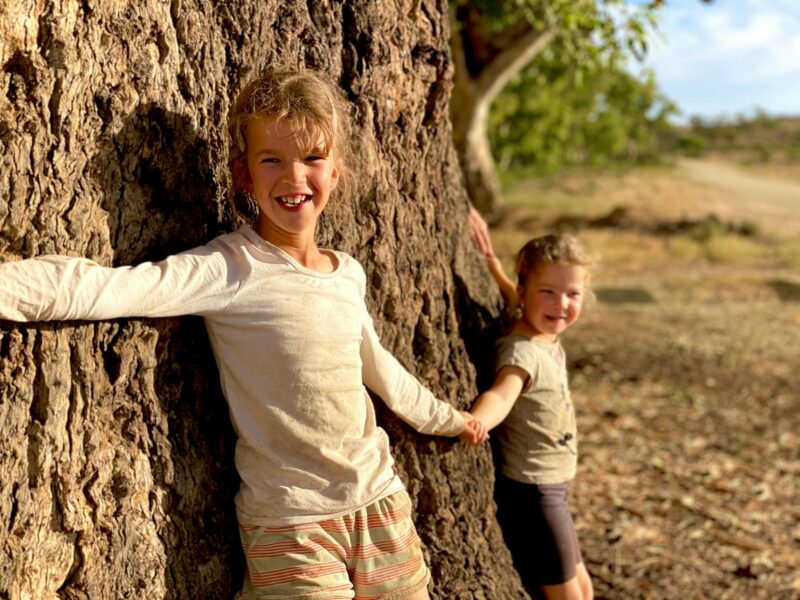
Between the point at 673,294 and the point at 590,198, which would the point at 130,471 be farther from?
the point at 590,198

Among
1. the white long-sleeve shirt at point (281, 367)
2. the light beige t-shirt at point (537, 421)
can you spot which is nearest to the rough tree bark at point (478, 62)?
the light beige t-shirt at point (537, 421)

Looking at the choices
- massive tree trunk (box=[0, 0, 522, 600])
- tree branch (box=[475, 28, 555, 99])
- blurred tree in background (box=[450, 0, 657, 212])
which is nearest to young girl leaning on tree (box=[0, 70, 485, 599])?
massive tree trunk (box=[0, 0, 522, 600])

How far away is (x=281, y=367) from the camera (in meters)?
2.42

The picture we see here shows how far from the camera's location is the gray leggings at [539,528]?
3.34 metres

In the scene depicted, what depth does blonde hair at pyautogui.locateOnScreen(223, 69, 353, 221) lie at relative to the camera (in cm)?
→ 245

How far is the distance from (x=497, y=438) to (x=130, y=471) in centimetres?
151

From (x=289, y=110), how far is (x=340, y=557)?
1179 mm

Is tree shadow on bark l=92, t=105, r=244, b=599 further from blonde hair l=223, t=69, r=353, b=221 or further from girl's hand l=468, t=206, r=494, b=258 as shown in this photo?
girl's hand l=468, t=206, r=494, b=258

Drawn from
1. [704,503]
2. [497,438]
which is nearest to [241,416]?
[497,438]

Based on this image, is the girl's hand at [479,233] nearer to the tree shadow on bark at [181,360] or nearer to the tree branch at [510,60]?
the tree shadow on bark at [181,360]

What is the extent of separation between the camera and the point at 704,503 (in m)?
5.43

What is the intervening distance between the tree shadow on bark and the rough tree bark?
1017cm

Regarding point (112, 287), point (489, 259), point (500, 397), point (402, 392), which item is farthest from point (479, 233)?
point (112, 287)

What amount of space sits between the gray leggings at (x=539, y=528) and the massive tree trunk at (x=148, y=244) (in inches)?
12.1
